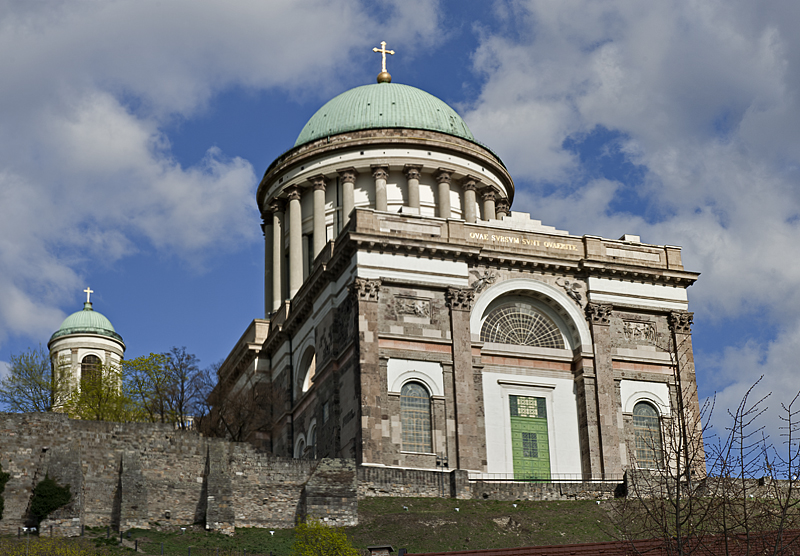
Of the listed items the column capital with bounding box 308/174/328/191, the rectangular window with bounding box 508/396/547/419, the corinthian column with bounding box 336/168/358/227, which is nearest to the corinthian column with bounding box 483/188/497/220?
the corinthian column with bounding box 336/168/358/227

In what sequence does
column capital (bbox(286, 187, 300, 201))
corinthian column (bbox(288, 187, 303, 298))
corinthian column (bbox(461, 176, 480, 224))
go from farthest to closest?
column capital (bbox(286, 187, 300, 201))
corinthian column (bbox(288, 187, 303, 298))
corinthian column (bbox(461, 176, 480, 224))

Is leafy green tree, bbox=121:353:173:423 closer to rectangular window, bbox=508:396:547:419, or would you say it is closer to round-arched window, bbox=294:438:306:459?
round-arched window, bbox=294:438:306:459

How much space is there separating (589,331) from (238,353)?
875 inches

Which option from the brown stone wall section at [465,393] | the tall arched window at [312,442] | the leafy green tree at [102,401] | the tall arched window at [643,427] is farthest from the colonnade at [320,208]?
the tall arched window at [643,427]

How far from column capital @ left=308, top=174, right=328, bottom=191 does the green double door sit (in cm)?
2028

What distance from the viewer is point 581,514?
158 ft

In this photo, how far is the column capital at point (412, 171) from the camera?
70.1 meters

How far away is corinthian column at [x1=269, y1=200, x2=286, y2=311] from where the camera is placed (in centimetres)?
7370

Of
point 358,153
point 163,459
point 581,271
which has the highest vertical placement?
point 358,153

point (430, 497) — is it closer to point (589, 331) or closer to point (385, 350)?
point (385, 350)

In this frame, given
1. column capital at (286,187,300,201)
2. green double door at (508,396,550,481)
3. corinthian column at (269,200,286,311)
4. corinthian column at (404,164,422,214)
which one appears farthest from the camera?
corinthian column at (269,200,286,311)

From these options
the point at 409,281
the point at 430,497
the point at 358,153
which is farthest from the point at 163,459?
the point at 358,153

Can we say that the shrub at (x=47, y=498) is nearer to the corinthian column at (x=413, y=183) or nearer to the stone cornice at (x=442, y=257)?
the stone cornice at (x=442, y=257)

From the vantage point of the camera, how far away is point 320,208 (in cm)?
7088
